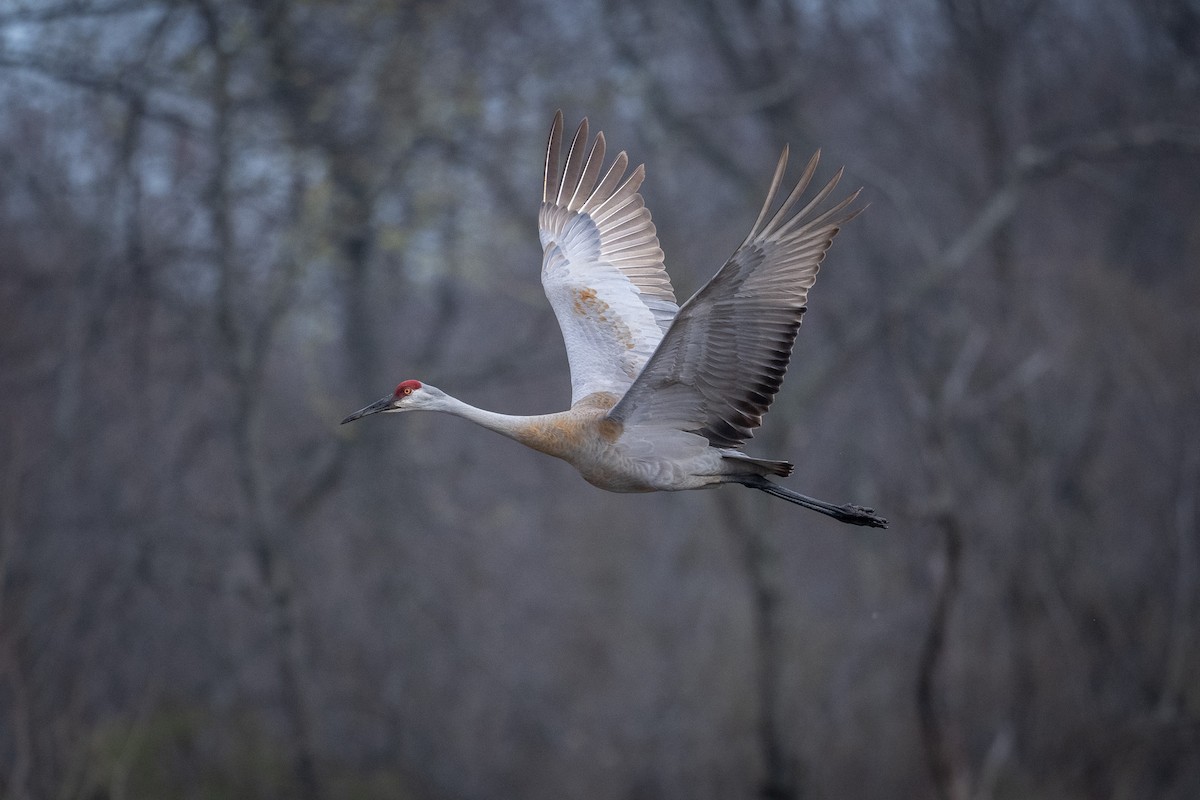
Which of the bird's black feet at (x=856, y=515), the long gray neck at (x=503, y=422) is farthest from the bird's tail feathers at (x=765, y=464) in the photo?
the long gray neck at (x=503, y=422)

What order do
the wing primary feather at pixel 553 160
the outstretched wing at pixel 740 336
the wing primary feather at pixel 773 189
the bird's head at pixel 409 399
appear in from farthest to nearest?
the wing primary feather at pixel 553 160 → the bird's head at pixel 409 399 → the outstretched wing at pixel 740 336 → the wing primary feather at pixel 773 189

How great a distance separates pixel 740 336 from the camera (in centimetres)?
572

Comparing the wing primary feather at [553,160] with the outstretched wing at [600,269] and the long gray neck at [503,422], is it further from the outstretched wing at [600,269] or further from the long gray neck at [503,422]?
the long gray neck at [503,422]

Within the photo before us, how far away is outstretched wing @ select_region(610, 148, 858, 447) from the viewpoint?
5.44m

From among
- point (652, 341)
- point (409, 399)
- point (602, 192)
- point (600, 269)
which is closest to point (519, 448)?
point (602, 192)

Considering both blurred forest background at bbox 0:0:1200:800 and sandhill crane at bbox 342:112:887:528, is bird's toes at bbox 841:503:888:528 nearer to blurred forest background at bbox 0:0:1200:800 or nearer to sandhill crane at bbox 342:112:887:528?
sandhill crane at bbox 342:112:887:528

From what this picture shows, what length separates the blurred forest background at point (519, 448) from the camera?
11242 mm

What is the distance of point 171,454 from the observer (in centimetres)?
1266

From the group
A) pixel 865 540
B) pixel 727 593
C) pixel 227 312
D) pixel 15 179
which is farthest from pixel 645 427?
pixel 865 540

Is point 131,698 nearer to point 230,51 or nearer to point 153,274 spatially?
point 153,274

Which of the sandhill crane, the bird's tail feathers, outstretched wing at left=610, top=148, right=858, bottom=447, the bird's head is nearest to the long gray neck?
the sandhill crane

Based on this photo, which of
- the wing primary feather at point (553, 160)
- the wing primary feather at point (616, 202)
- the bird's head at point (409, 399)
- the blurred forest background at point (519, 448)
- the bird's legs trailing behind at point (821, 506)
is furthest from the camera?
the blurred forest background at point (519, 448)

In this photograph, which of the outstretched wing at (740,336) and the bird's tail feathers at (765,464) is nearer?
the outstretched wing at (740,336)

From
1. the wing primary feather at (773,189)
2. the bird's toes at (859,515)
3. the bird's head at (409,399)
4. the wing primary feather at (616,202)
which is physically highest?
the wing primary feather at (616,202)
